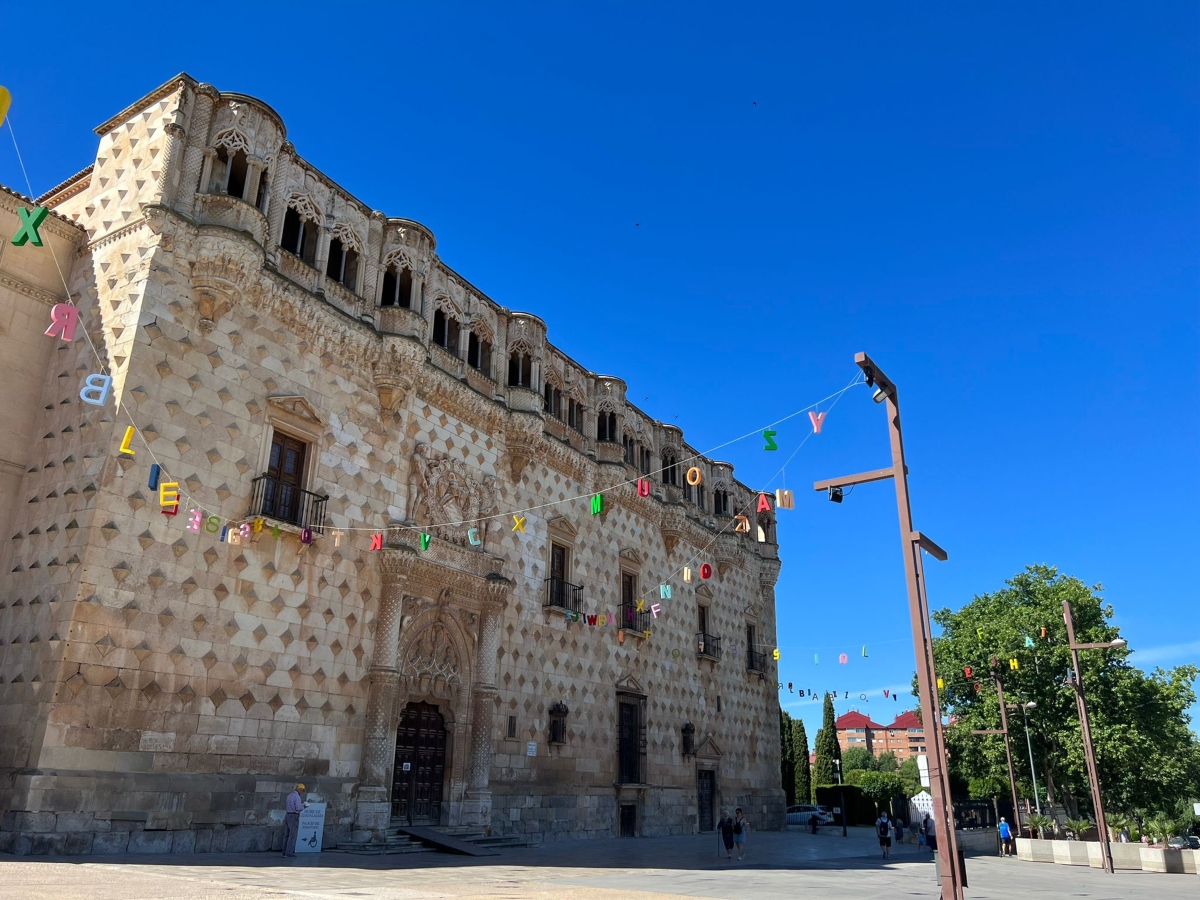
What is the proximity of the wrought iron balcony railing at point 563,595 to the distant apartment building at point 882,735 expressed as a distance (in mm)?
109758

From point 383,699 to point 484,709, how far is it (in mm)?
3266

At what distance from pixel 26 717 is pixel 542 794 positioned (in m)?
12.6

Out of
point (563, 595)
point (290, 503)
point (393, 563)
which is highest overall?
point (290, 503)

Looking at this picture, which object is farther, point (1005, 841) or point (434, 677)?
point (1005, 841)

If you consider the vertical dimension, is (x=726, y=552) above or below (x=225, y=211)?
below

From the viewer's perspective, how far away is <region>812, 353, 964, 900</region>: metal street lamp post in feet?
29.2

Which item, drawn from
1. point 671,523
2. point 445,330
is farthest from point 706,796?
Answer: point 445,330

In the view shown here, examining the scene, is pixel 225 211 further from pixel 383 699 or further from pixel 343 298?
pixel 383 699

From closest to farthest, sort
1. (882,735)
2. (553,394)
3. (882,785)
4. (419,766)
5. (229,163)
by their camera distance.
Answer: (229,163) → (419,766) → (553,394) → (882,785) → (882,735)

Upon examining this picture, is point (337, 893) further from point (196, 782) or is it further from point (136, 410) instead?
point (136, 410)

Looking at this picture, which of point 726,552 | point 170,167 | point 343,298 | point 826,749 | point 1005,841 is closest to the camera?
point 170,167

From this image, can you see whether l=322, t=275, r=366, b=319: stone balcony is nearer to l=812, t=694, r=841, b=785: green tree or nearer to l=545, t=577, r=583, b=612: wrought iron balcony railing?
l=545, t=577, r=583, b=612: wrought iron balcony railing

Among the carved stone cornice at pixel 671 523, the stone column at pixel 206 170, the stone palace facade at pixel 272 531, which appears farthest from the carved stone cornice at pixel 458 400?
the carved stone cornice at pixel 671 523

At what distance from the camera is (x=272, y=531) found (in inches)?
651
